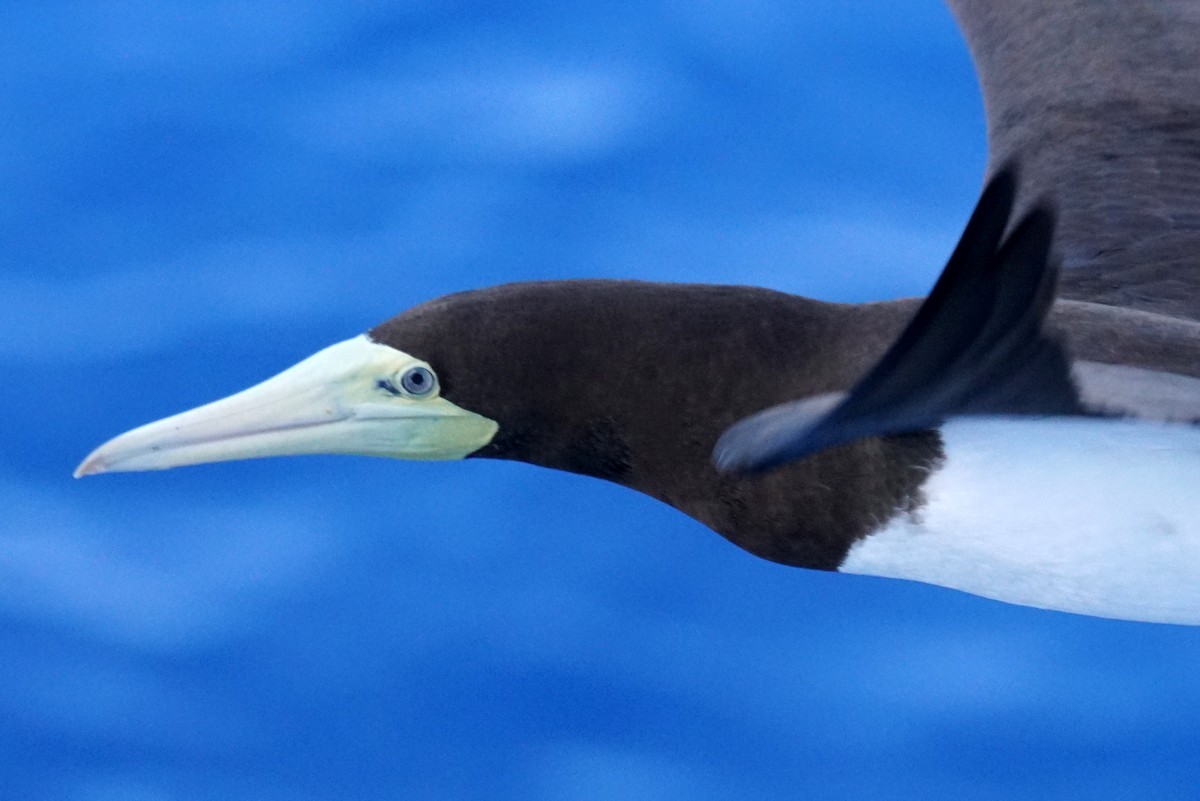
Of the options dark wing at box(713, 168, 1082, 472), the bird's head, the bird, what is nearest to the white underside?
the bird

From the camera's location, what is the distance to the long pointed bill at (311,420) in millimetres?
1428

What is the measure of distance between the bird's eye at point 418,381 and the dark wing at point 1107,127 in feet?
2.17

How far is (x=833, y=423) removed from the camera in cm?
95

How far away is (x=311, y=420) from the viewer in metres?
1.44

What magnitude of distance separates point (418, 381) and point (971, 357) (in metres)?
0.63

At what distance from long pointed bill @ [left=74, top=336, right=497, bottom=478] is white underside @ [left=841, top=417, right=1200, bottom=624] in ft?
1.31

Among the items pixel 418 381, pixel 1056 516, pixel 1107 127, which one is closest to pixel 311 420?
pixel 418 381

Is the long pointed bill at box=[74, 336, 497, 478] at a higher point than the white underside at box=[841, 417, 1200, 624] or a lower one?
higher

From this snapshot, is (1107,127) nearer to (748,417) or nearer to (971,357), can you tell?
(748,417)

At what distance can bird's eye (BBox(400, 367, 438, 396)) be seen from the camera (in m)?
1.43

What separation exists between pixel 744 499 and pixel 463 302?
0.30m

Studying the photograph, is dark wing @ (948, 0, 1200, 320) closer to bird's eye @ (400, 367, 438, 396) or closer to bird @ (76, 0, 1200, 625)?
bird @ (76, 0, 1200, 625)

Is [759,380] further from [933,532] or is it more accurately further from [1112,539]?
[1112,539]

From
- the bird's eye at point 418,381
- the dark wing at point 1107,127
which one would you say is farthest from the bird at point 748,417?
the dark wing at point 1107,127
